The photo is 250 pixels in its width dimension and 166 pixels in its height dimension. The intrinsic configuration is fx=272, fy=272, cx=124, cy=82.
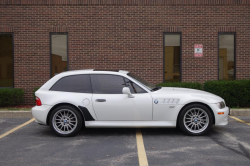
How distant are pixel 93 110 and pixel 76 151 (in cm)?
122

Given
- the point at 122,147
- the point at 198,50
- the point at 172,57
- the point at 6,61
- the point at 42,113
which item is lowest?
the point at 122,147

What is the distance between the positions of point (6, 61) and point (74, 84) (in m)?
6.25

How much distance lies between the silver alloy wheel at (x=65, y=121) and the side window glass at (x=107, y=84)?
2.48 ft

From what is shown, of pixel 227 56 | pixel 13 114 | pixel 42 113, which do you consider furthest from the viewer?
pixel 227 56

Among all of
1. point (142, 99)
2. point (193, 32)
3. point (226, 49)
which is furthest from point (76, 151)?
point (226, 49)

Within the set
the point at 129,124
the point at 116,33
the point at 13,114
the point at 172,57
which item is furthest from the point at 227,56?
the point at 13,114

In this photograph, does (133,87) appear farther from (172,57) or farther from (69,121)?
(172,57)

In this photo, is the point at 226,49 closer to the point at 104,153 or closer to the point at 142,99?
the point at 142,99

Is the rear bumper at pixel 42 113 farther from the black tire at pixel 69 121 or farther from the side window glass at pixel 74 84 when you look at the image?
the side window glass at pixel 74 84

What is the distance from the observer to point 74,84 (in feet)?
20.3

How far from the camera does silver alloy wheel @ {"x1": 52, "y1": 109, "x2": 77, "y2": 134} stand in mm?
5941

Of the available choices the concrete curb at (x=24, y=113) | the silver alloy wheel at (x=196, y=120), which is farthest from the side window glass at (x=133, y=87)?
the concrete curb at (x=24, y=113)

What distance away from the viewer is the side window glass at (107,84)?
6.04 meters

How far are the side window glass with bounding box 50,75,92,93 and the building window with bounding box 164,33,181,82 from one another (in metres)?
5.56
